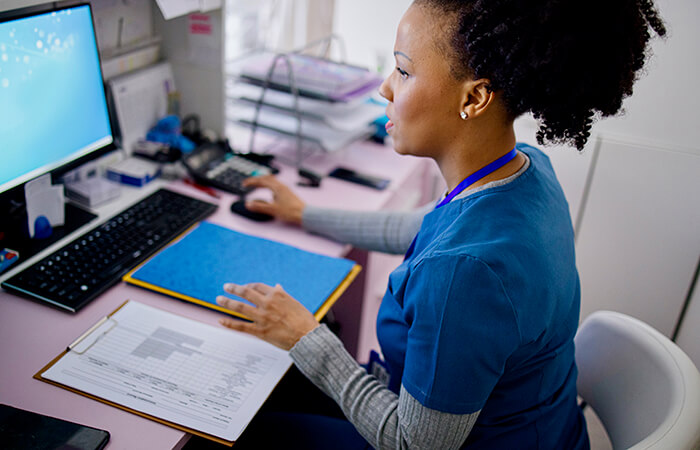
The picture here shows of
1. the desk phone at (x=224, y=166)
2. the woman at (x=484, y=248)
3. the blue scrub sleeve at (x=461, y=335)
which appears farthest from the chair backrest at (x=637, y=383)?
the desk phone at (x=224, y=166)

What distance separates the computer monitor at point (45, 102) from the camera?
1091mm

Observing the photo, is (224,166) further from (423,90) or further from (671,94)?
(671,94)

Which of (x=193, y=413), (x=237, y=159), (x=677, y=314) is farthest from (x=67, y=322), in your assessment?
(x=677, y=314)

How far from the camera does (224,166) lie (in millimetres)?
1630

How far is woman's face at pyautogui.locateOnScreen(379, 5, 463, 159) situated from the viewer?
0.91 m

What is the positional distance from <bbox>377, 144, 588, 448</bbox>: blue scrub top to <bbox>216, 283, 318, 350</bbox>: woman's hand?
141mm

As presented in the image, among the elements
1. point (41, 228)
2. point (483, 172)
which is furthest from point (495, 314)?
point (41, 228)

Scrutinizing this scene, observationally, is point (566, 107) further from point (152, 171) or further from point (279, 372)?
point (152, 171)

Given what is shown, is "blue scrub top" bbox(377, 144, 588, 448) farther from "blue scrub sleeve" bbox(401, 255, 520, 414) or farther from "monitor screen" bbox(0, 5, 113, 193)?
"monitor screen" bbox(0, 5, 113, 193)

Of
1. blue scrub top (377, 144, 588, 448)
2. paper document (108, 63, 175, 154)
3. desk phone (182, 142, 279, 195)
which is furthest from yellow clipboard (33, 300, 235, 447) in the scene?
paper document (108, 63, 175, 154)

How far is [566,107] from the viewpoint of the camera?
2.82ft

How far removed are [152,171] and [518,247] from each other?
1031 mm

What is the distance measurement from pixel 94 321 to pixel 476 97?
29.5 inches

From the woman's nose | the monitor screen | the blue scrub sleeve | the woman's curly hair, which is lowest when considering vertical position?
the blue scrub sleeve
